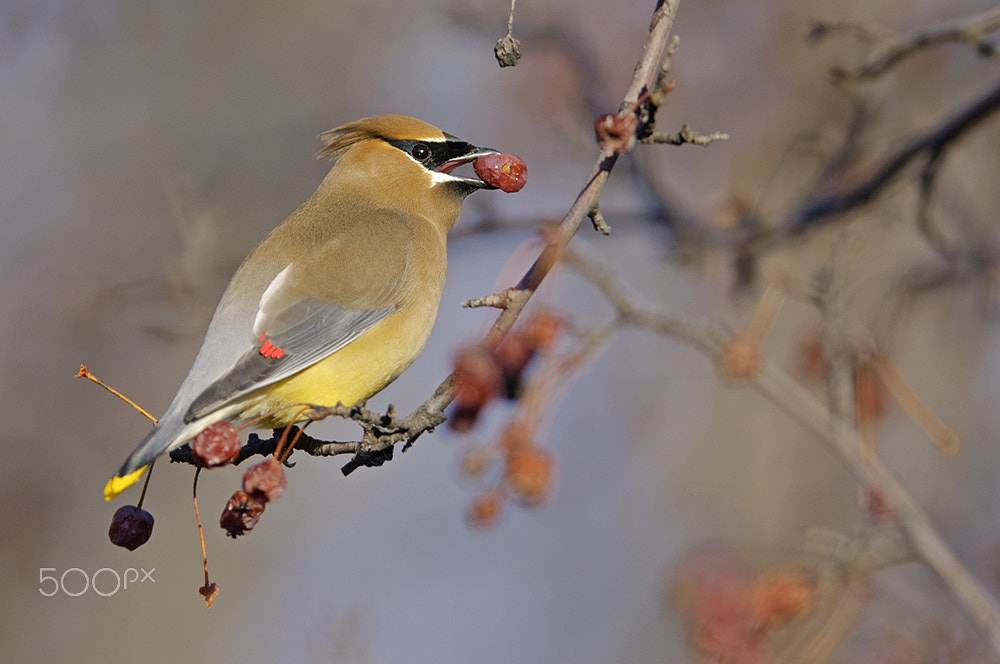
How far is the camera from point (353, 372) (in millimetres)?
3055

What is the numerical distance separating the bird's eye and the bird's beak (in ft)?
0.23

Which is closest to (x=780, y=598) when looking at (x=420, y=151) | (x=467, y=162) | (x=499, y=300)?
(x=499, y=300)

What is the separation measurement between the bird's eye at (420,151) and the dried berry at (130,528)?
5.66ft

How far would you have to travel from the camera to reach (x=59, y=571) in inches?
229

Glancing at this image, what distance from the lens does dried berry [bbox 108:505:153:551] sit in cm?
233

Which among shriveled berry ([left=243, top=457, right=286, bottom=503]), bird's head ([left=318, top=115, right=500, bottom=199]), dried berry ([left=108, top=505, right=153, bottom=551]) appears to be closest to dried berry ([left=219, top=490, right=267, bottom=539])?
shriveled berry ([left=243, top=457, right=286, bottom=503])

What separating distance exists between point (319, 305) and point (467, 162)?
760 mm

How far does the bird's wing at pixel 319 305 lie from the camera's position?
2783 mm

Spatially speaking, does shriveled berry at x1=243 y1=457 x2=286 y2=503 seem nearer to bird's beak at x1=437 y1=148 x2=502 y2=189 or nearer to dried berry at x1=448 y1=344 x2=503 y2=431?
dried berry at x1=448 y1=344 x2=503 y2=431

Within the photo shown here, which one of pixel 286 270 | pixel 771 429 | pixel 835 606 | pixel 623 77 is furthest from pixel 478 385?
pixel 771 429

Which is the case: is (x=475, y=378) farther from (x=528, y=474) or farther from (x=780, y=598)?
(x=780, y=598)

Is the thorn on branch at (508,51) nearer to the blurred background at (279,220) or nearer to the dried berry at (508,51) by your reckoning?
the dried berry at (508,51)

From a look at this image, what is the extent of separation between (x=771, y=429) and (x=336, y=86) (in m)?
3.22

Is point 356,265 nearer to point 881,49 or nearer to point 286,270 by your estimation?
point 286,270
